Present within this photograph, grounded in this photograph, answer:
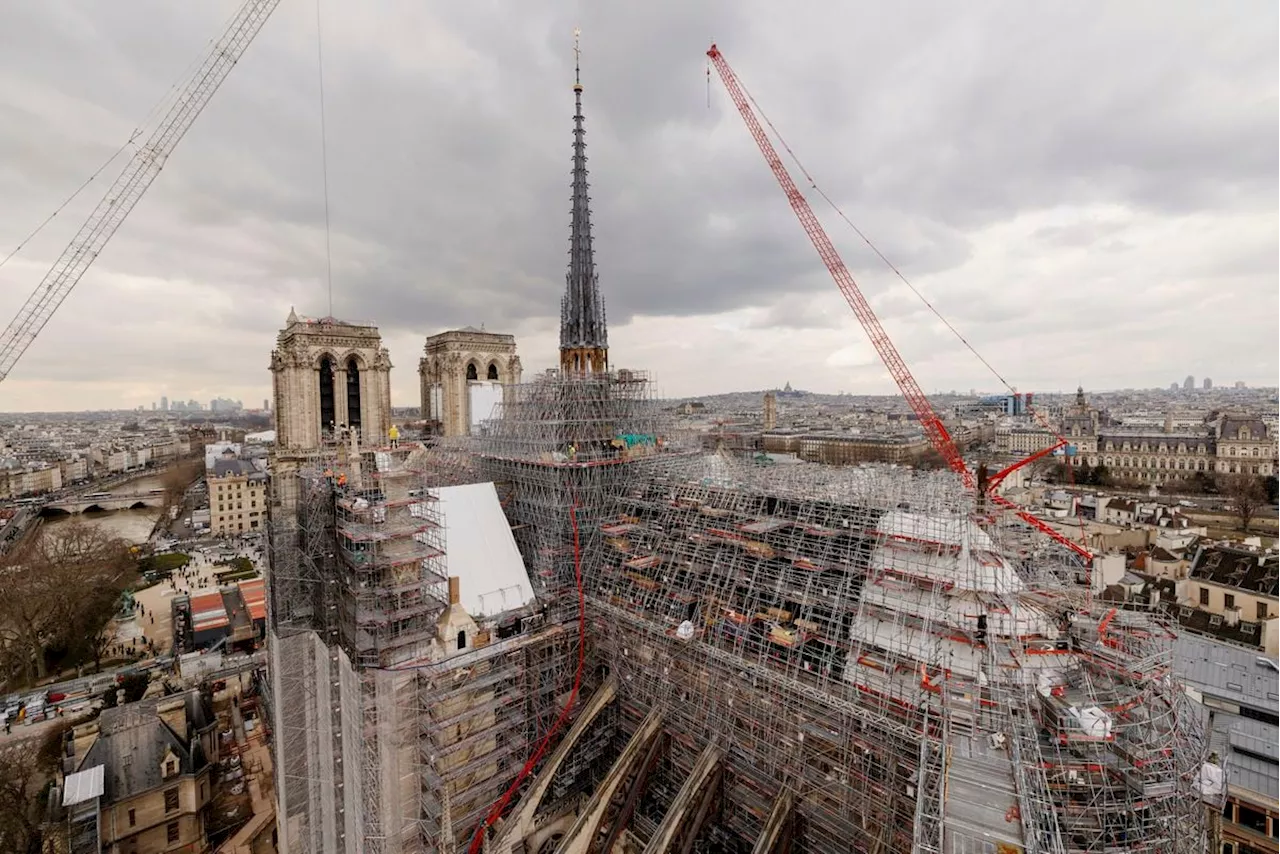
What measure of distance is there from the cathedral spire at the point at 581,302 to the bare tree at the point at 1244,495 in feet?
205

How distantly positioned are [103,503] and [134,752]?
87.2 metres

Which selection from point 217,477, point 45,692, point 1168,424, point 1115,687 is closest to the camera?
point 1115,687

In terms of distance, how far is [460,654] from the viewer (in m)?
17.9

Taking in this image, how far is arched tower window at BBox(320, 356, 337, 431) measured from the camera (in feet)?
123

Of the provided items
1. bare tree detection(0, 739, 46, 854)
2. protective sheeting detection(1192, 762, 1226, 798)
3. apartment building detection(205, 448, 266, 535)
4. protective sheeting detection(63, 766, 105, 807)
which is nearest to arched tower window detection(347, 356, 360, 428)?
bare tree detection(0, 739, 46, 854)

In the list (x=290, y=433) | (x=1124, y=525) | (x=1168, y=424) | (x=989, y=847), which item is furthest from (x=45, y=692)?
(x=1168, y=424)

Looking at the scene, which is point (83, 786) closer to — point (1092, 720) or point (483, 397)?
point (483, 397)

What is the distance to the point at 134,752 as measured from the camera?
Answer: 21281 mm

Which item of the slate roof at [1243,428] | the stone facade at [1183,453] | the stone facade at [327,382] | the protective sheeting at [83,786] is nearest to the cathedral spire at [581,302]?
the stone facade at [327,382]

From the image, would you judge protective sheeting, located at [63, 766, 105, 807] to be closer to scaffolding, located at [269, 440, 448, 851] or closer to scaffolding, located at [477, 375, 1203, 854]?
scaffolding, located at [269, 440, 448, 851]

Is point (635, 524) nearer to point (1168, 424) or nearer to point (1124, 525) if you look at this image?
point (1124, 525)

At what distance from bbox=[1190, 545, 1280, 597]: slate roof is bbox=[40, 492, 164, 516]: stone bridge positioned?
11242 cm

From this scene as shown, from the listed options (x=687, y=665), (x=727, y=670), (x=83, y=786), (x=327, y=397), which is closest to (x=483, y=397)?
(x=327, y=397)

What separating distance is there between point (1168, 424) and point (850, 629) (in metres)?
131
